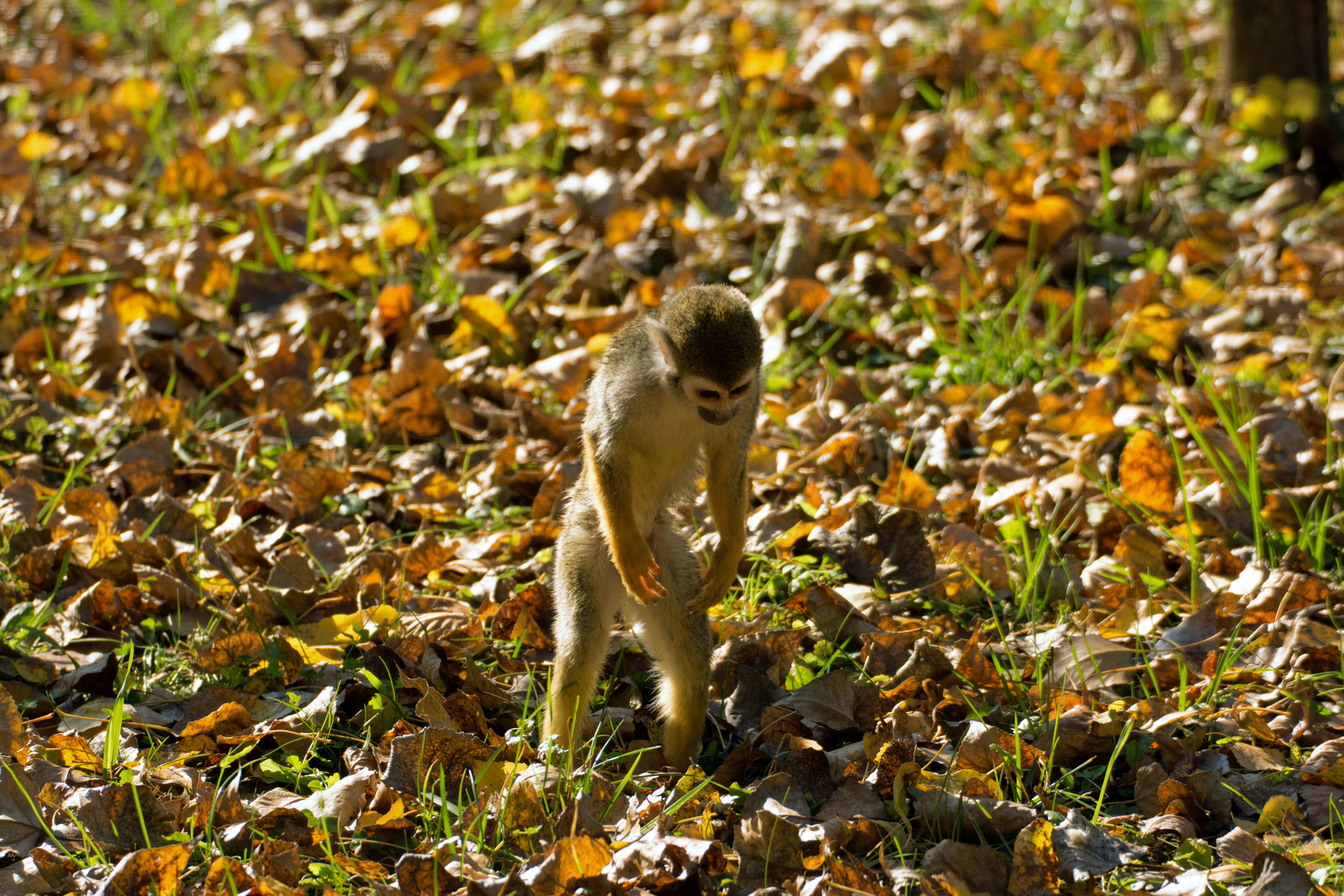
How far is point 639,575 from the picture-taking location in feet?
9.46

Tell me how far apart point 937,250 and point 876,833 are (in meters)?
3.24

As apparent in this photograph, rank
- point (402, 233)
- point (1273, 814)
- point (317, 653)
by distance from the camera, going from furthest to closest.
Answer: point (402, 233) → point (317, 653) → point (1273, 814)

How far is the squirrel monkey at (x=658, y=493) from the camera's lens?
2.77m

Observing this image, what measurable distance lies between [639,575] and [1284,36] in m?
4.81

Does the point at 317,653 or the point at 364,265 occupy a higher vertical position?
the point at 364,265

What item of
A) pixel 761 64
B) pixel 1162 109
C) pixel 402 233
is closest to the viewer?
pixel 402 233

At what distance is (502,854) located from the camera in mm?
2547

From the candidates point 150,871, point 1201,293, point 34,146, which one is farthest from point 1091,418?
point 34,146

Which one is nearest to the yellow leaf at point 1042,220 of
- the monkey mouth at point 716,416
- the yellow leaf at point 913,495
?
the yellow leaf at point 913,495

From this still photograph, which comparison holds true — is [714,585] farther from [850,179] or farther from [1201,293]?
[850,179]

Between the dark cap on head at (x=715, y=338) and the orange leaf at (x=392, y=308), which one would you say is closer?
the dark cap on head at (x=715, y=338)

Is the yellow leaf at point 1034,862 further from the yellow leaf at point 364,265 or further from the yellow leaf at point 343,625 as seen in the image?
the yellow leaf at point 364,265

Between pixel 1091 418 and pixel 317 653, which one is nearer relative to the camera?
pixel 317 653

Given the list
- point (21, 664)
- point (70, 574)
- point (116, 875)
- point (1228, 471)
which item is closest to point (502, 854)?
point (116, 875)
